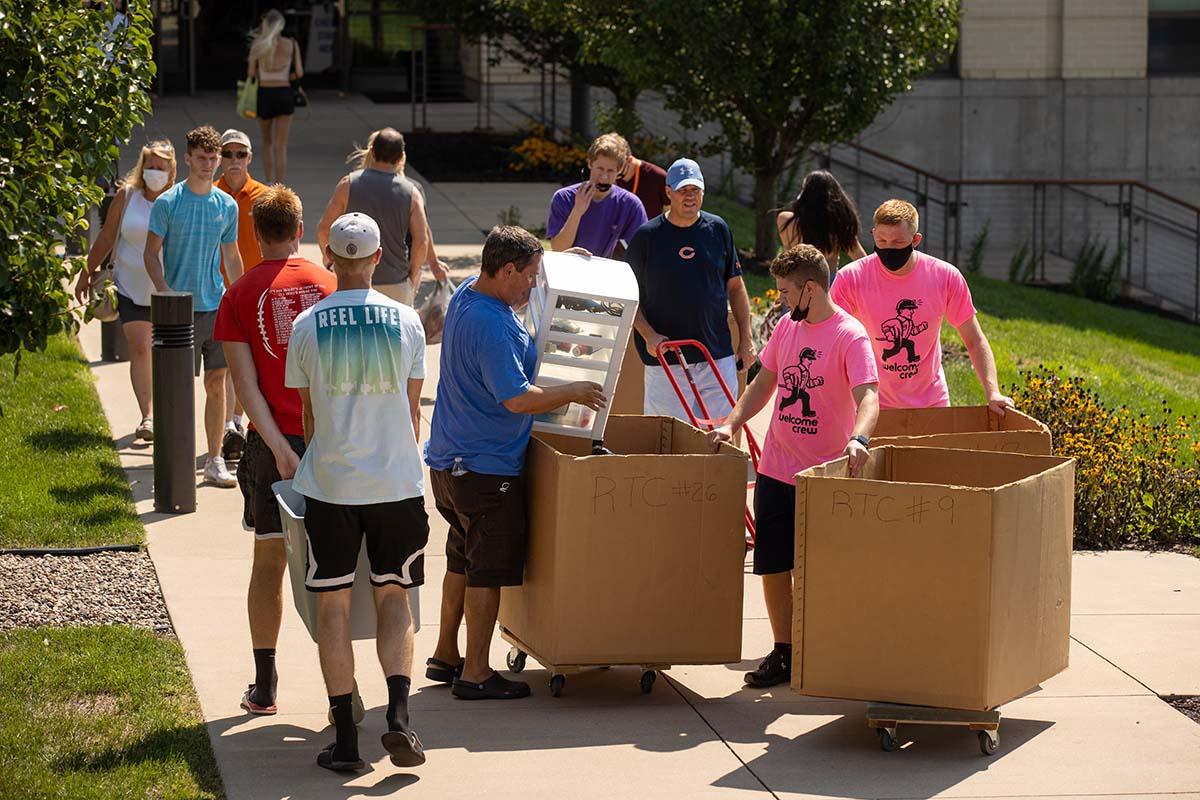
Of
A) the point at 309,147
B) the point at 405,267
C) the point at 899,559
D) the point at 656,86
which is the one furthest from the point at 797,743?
the point at 309,147

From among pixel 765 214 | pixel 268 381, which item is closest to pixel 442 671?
pixel 268 381

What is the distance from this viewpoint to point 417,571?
5.83 metres

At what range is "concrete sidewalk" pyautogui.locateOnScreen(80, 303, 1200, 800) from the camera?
5.68 m

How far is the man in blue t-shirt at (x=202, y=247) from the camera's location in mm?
9305

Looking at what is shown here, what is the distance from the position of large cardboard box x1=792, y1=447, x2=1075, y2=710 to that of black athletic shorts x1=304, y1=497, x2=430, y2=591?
1.35m

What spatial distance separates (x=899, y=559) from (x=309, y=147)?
18201 millimetres

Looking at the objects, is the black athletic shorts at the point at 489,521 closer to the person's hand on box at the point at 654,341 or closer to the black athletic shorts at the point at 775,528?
the black athletic shorts at the point at 775,528

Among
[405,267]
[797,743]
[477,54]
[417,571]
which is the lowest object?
[797,743]

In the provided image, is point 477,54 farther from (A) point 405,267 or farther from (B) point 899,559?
(B) point 899,559

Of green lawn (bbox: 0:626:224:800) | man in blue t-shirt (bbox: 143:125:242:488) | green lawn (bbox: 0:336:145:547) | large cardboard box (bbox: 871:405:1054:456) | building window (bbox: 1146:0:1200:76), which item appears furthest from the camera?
building window (bbox: 1146:0:1200:76)

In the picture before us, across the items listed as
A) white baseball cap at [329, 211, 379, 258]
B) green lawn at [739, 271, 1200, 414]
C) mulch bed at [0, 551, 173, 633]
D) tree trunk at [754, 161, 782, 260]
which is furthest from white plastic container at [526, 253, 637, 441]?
tree trunk at [754, 161, 782, 260]

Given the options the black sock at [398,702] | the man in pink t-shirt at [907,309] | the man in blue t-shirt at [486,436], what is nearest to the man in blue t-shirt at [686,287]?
the man in pink t-shirt at [907,309]

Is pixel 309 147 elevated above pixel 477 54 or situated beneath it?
situated beneath

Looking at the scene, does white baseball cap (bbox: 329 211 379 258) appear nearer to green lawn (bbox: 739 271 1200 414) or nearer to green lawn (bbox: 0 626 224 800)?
green lawn (bbox: 0 626 224 800)
